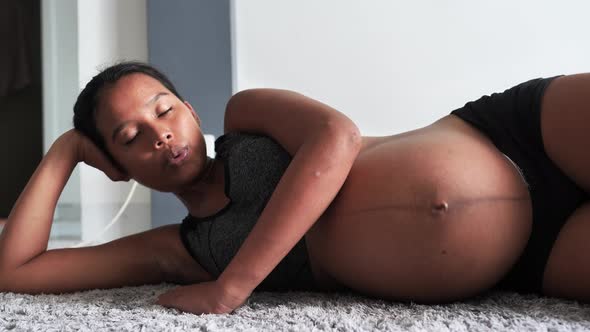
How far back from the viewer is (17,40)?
1950 mm

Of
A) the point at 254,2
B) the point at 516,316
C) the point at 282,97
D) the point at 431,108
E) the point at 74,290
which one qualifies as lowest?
the point at 74,290

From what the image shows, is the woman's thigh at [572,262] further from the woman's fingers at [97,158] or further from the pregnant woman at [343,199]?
the woman's fingers at [97,158]

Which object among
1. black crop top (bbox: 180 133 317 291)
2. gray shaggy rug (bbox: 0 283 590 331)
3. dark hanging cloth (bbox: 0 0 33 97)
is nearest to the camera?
gray shaggy rug (bbox: 0 283 590 331)

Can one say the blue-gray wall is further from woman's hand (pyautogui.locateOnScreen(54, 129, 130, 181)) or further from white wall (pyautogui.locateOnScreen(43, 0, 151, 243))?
woman's hand (pyautogui.locateOnScreen(54, 129, 130, 181))

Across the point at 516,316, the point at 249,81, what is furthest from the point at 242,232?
the point at 249,81

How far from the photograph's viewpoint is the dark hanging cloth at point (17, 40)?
6.36 feet

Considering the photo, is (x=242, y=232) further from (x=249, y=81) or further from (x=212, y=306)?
(x=249, y=81)

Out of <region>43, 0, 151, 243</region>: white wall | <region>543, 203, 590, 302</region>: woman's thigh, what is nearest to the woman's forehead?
<region>543, 203, 590, 302</region>: woman's thigh

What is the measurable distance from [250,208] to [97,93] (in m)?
0.34

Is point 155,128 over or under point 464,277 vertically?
over

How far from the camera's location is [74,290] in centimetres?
96

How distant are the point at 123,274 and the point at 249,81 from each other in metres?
0.91

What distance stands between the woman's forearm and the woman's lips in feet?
0.85

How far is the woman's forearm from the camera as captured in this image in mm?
967
